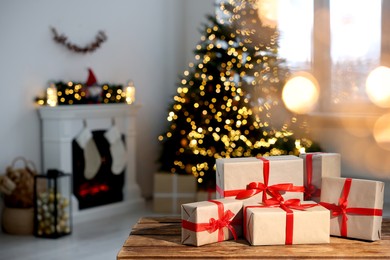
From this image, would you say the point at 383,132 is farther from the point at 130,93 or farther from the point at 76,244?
the point at 76,244

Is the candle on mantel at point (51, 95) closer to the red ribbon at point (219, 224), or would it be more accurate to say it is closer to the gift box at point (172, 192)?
the gift box at point (172, 192)

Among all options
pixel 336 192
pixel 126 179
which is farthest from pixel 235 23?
pixel 336 192

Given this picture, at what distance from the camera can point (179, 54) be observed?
6523mm

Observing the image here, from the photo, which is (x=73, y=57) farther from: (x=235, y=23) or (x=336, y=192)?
(x=336, y=192)

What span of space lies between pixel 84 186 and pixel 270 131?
5.76 ft

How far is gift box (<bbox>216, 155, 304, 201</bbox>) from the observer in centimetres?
181

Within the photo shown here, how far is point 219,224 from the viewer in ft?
5.69

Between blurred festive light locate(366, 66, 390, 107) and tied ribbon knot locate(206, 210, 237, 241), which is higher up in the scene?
blurred festive light locate(366, 66, 390, 107)

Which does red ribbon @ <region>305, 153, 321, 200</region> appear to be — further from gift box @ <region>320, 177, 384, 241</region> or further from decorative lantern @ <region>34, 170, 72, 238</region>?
decorative lantern @ <region>34, 170, 72, 238</region>

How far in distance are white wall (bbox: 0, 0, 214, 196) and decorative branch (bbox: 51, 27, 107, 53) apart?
46 millimetres

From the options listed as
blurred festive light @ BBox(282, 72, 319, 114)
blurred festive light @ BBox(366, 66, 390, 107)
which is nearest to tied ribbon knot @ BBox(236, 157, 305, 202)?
blurred festive light @ BBox(282, 72, 319, 114)

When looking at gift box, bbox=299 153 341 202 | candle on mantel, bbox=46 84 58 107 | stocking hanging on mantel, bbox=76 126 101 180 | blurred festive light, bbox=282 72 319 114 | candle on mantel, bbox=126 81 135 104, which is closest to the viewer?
gift box, bbox=299 153 341 202

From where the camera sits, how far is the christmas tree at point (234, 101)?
4.93m

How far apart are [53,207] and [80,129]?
88 cm
